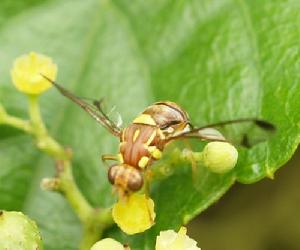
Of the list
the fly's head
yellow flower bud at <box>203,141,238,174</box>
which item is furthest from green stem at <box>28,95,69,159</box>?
yellow flower bud at <box>203,141,238,174</box>

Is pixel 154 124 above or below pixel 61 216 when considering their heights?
above

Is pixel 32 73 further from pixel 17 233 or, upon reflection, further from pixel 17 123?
pixel 17 233

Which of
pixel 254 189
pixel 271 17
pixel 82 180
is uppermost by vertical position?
pixel 271 17

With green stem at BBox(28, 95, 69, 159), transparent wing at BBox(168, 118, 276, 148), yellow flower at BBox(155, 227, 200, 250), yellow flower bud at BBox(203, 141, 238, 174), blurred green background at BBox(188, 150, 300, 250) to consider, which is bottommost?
blurred green background at BBox(188, 150, 300, 250)

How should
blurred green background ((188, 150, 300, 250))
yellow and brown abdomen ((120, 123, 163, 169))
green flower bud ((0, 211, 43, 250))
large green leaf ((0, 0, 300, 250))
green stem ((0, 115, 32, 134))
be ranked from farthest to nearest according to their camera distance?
1. blurred green background ((188, 150, 300, 250))
2. green stem ((0, 115, 32, 134))
3. large green leaf ((0, 0, 300, 250))
4. yellow and brown abdomen ((120, 123, 163, 169))
5. green flower bud ((0, 211, 43, 250))

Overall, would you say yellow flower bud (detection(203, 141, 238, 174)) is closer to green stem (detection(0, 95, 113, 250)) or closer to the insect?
the insect

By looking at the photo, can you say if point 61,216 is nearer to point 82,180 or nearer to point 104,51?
point 82,180

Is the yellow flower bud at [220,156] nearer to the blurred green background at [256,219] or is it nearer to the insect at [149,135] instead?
the insect at [149,135]

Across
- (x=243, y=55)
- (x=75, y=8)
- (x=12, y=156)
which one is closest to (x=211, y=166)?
(x=243, y=55)
